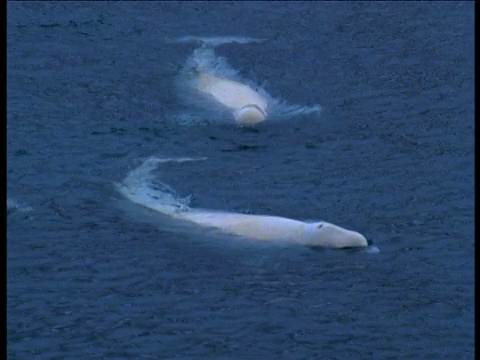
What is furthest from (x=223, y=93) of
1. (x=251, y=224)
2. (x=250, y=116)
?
(x=251, y=224)

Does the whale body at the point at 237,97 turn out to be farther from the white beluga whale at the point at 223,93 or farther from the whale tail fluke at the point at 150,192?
the whale tail fluke at the point at 150,192

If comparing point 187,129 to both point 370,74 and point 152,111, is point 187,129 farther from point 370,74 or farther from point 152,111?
point 370,74

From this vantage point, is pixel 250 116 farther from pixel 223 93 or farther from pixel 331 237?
pixel 331 237

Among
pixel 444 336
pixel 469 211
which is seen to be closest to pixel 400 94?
pixel 469 211

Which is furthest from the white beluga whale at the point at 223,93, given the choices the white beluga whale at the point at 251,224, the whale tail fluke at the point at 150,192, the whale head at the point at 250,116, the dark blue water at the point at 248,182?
the white beluga whale at the point at 251,224

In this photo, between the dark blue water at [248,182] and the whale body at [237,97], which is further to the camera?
the whale body at [237,97]

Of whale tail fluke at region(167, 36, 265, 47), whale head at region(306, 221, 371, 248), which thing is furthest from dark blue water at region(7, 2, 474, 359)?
whale tail fluke at region(167, 36, 265, 47)
